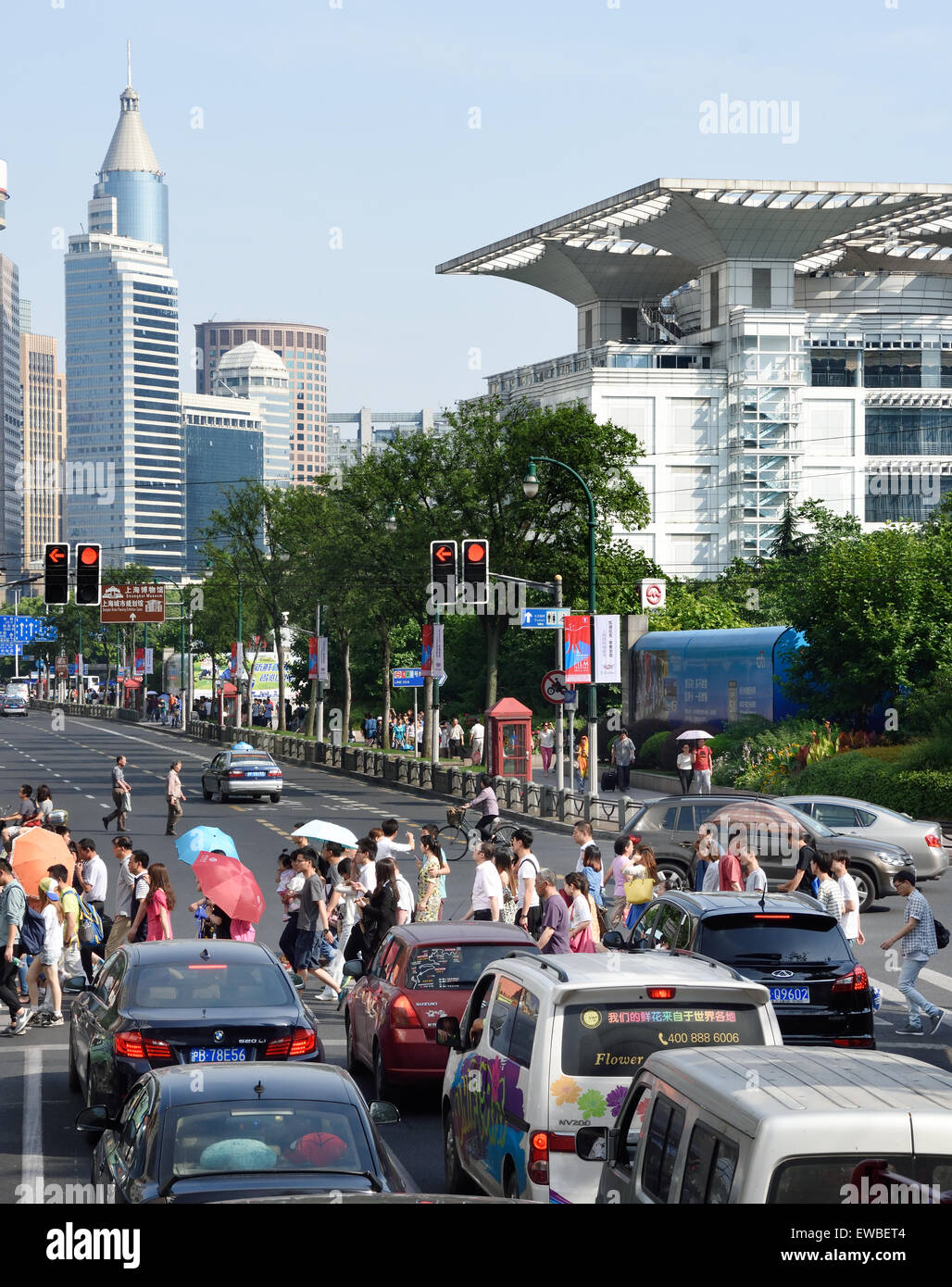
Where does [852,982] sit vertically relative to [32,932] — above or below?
above

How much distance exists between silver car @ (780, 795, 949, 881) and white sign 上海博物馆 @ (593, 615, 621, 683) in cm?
1350

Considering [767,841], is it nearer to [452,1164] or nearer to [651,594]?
[452,1164]

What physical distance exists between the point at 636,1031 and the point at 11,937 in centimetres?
908

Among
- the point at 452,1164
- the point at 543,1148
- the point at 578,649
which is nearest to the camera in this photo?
the point at 543,1148

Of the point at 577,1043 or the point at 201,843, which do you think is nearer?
the point at 577,1043

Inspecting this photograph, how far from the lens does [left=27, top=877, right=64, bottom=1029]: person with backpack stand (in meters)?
16.3

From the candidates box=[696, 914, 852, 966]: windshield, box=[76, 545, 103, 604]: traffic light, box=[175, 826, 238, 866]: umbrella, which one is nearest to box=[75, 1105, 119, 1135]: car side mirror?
box=[696, 914, 852, 966]: windshield

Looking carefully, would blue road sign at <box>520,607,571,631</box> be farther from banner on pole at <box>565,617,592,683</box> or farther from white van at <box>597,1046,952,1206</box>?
white van at <box>597,1046,952,1206</box>

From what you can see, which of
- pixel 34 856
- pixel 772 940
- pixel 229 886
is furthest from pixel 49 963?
pixel 772 940

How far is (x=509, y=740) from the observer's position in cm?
4916

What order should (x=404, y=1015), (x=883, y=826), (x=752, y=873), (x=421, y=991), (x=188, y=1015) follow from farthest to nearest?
(x=883, y=826) → (x=752, y=873) → (x=421, y=991) → (x=404, y=1015) → (x=188, y=1015)

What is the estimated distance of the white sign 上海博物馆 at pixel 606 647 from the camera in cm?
4072
